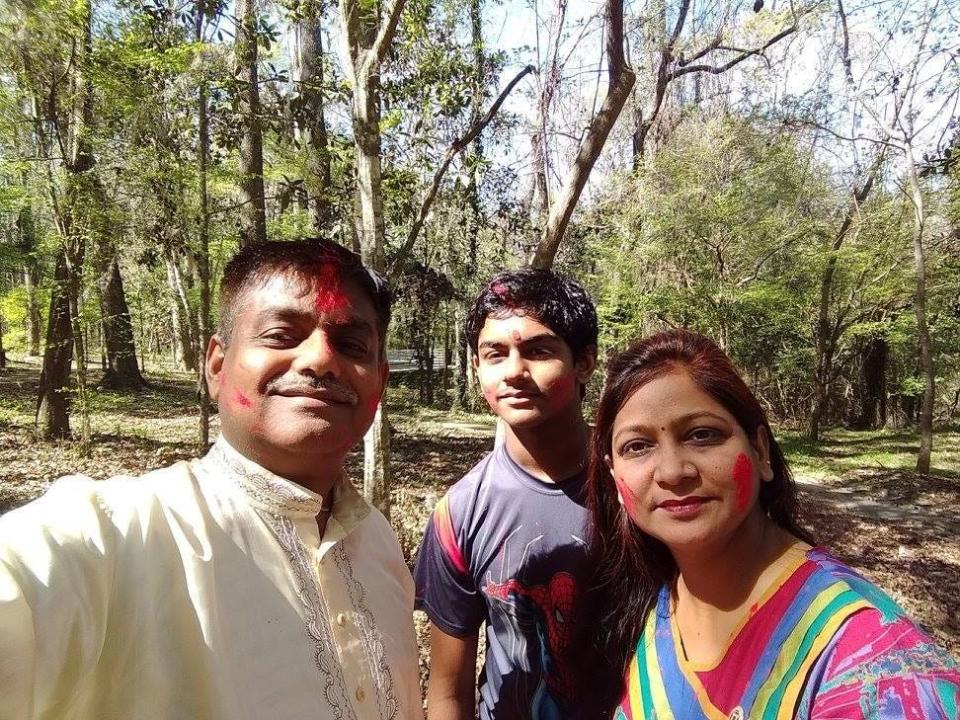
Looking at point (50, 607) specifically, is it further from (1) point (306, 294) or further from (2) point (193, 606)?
(1) point (306, 294)

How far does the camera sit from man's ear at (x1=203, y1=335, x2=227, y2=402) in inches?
53.8

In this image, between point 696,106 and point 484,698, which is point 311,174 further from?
point 696,106

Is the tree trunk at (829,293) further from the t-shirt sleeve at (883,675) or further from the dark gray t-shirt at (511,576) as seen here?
the t-shirt sleeve at (883,675)

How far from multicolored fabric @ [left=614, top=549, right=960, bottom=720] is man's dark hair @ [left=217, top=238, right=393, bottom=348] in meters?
1.07

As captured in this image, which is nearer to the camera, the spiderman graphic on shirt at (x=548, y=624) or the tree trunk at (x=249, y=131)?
the spiderman graphic on shirt at (x=548, y=624)

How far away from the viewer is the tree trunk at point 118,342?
11.8m

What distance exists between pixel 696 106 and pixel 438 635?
16.6 m

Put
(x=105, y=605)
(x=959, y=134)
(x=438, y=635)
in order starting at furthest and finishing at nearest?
(x=959, y=134), (x=438, y=635), (x=105, y=605)

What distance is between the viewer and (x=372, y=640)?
133 cm

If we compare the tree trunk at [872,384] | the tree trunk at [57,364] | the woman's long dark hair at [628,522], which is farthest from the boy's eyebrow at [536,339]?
the tree trunk at [872,384]

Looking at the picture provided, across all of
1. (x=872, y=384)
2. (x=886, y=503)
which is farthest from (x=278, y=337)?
(x=872, y=384)

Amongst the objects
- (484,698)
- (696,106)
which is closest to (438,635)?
(484,698)

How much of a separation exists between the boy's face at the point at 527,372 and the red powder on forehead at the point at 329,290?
2.21 ft

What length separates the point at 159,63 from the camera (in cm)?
607
